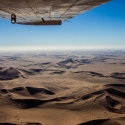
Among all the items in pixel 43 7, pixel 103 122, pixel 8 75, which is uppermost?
pixel 43 7

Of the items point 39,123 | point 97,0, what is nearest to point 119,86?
point 39,123

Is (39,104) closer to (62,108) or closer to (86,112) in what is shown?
(62,108)

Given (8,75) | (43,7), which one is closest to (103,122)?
(43,7)

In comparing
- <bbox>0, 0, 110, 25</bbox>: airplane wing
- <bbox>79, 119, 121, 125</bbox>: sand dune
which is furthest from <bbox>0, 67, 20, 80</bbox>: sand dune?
<bbox>0, 0, 110, 25</bbox>: airplane wing

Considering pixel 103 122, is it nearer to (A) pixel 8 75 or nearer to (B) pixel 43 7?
(B) pixel 43 7

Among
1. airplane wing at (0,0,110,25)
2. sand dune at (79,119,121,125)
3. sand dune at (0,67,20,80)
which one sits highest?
airplane wing at (0,0,110,25)

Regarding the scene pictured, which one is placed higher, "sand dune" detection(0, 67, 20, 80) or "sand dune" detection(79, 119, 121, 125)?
"sand dune" detection(79, 119, 121, 125)

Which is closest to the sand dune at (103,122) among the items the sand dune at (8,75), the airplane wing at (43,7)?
the airplane wing at (43,7)

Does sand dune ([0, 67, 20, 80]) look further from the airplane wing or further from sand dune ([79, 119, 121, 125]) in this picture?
the airplane wing

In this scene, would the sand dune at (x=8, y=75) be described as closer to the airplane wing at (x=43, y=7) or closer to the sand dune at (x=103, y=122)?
the sand dune at (x=103, y=122)

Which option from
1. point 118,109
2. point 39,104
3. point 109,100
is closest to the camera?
point 118,109

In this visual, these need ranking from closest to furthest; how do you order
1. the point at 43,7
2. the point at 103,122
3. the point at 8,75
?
the point at 43,7 → the point at 103,122 → the point at 8,75
